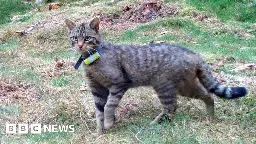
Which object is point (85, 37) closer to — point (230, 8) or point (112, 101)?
point (112, 101)

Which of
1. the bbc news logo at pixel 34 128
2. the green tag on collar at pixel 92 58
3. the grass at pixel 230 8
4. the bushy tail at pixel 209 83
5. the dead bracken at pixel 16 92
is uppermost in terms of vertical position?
the green tag on collar at pixel 92 58

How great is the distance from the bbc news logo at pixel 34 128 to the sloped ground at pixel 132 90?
0.09 m

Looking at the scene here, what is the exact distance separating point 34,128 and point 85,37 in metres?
1.25

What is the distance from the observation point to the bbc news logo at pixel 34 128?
19.9 ft

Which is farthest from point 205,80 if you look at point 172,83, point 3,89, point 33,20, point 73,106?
point 33,20

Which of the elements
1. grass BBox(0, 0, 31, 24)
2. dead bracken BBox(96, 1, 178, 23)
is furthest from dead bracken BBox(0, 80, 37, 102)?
grass BBox(0, 0, 31, 24)

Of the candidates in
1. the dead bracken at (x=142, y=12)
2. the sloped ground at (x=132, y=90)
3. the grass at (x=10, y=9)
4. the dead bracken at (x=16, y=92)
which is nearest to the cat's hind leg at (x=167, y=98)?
the sloped ground at (x=132, y=90)

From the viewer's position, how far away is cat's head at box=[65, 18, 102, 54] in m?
5.93

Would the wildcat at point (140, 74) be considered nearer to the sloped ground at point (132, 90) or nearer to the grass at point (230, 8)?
the sloped ground at point (132, 90)

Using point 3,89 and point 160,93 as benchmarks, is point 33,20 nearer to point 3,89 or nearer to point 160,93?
point 3,89

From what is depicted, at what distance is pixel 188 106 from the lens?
666cm

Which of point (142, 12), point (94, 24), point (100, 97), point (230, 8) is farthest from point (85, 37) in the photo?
point (230, 8)

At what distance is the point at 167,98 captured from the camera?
20.0 feet

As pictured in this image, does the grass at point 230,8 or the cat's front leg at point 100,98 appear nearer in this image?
the cat's front leg at point 100,98
